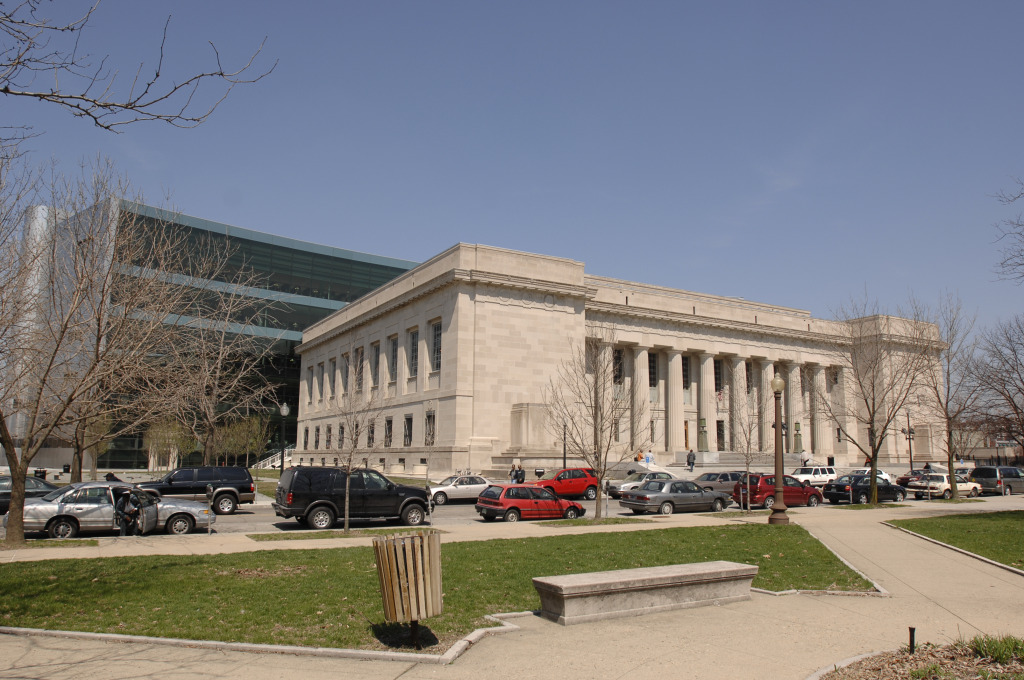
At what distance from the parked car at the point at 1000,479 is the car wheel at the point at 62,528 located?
45782mm

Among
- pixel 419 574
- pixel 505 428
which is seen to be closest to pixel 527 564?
pixel 419 574

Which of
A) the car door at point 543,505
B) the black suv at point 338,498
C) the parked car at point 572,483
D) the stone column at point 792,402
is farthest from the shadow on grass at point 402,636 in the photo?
the stone column at point 792,402

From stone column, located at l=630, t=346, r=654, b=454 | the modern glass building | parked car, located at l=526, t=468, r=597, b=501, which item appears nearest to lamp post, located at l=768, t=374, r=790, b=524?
parked car, located at l=526, t=468, r=597, b=501

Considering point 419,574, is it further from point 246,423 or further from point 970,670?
point 246,423

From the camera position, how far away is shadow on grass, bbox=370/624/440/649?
801cm

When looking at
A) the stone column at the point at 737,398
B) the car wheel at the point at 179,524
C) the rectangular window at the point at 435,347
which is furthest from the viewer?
the stone column at the point at 737,398

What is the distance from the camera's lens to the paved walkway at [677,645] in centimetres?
716

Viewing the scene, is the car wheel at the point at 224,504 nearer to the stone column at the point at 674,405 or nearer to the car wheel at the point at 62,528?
the car wheel at the point at 62,528

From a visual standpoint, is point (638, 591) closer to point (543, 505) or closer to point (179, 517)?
point (179, 517)

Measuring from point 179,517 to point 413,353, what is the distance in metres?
35.0

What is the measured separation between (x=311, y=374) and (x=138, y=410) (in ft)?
189

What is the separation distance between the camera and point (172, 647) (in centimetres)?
788

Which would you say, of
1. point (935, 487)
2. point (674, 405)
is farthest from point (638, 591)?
point (674, 405)

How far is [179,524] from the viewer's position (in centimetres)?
1994
